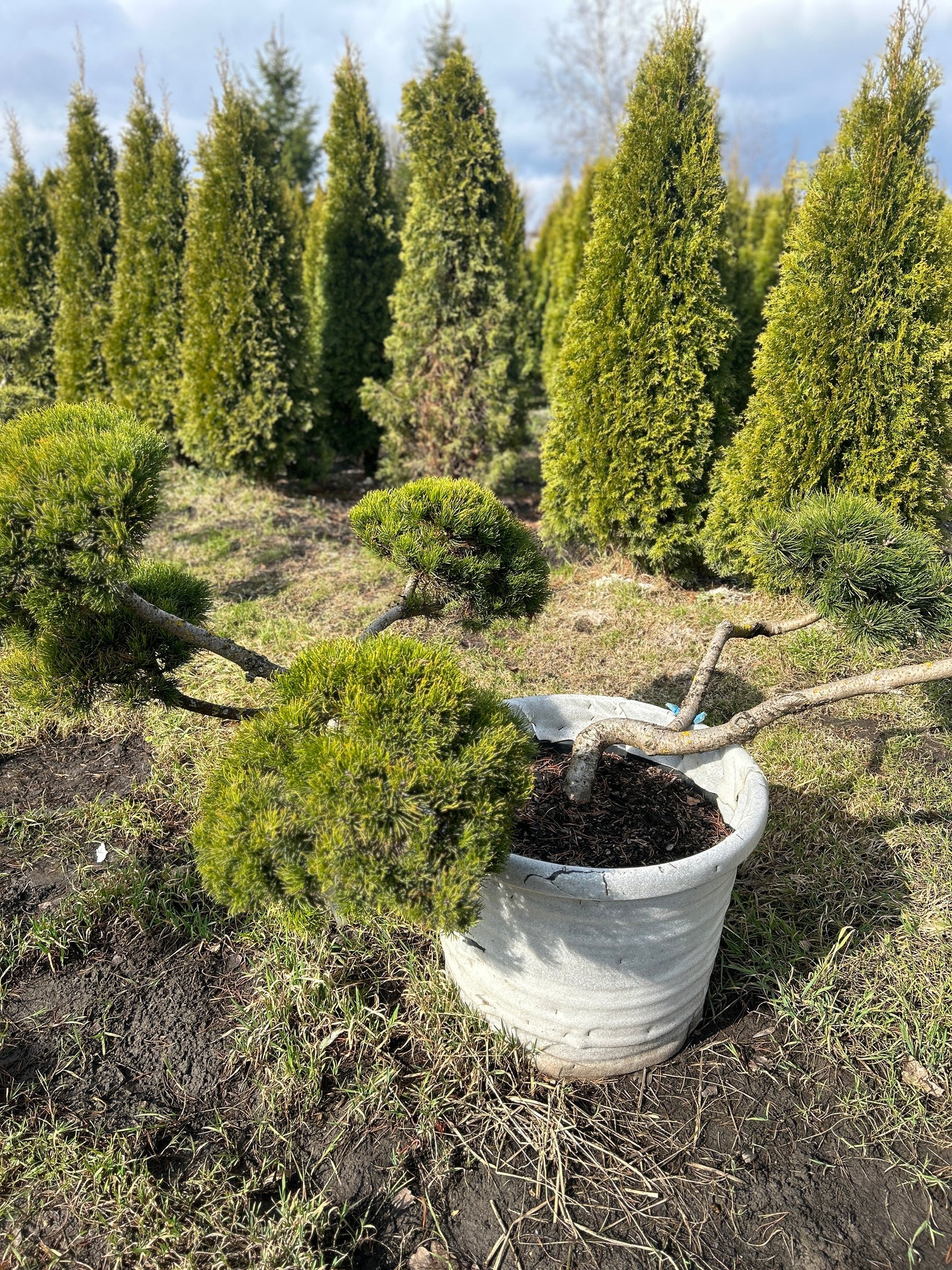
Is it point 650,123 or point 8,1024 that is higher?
point 650,123

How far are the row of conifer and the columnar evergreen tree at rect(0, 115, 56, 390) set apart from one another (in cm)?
3

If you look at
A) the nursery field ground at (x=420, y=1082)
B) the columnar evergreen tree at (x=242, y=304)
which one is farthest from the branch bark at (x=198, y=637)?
the columnar evergreen tree at (x=242, y=304)

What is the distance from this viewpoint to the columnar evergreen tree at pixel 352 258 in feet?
25.8

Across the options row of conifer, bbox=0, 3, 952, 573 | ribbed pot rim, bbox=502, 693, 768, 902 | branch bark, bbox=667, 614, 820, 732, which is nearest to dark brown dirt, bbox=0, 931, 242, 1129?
ribbed pot rim, bbox=502, 693, 768, 902

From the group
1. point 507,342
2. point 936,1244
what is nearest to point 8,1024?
point 936,1244

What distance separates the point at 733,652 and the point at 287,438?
4.51 m

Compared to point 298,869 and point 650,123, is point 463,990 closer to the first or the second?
point 298,869

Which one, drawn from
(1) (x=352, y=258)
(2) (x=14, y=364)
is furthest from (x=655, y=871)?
(1) (x=352, y=258)

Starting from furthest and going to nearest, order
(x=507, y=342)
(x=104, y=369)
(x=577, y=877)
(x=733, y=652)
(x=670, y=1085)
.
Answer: (x=104, y=369)
(x=507, y=342)
(x=733, y=652)
(x=670, y=1085)
(x=577, y=877)

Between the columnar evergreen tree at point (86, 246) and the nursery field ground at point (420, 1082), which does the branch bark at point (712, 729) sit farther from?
the columnar evergreen tree at point (86, 246)

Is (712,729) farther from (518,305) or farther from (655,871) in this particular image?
(518,305)

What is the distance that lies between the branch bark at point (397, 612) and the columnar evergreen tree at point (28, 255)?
898cm

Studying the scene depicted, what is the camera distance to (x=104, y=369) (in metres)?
8.45

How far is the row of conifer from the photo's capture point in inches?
163
